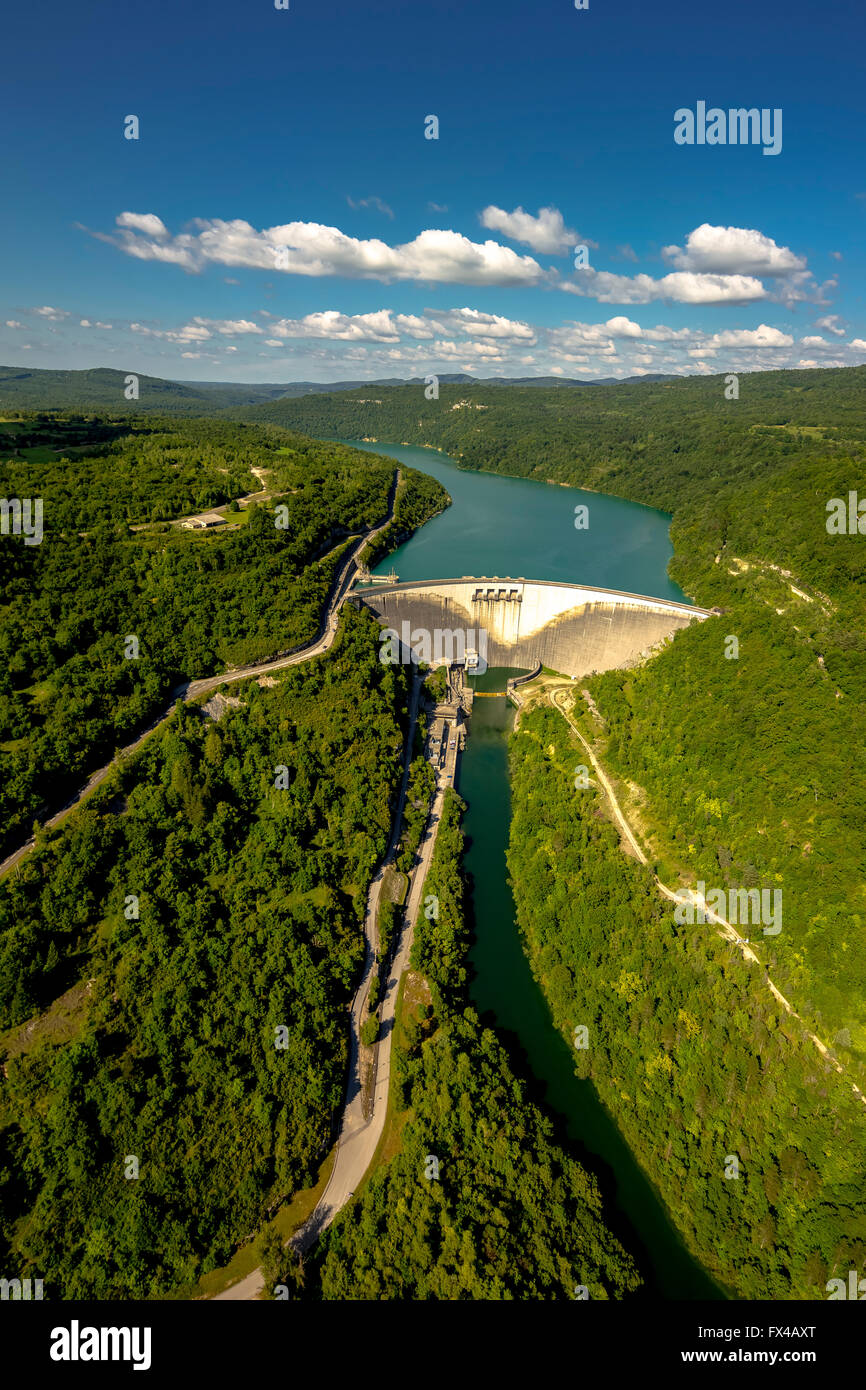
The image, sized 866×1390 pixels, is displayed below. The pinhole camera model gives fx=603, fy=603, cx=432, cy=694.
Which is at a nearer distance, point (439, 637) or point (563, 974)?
point (563, 974)

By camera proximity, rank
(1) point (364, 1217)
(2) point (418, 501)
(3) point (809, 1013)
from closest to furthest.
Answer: (1) point (364, 1217) < (3) point (809, 1013) < (2) point (418, 501)

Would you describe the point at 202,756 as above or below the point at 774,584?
below

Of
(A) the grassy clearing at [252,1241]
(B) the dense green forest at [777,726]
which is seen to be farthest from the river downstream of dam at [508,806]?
(A) the grassy clearing at [252,1241]

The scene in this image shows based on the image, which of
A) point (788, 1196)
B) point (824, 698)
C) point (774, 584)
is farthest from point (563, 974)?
point (774, 584)

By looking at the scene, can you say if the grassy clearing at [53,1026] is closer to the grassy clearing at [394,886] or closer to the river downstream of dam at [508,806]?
the grassy clearing at [394,886]

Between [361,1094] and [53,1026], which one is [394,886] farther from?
[53,1026]

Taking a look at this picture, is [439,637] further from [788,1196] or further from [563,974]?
[788,1196]

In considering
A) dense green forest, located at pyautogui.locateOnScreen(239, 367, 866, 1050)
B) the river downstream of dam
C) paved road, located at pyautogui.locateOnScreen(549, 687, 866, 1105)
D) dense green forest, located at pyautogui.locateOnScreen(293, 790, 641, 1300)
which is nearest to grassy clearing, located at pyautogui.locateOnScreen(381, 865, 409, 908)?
the river downstream of dam
